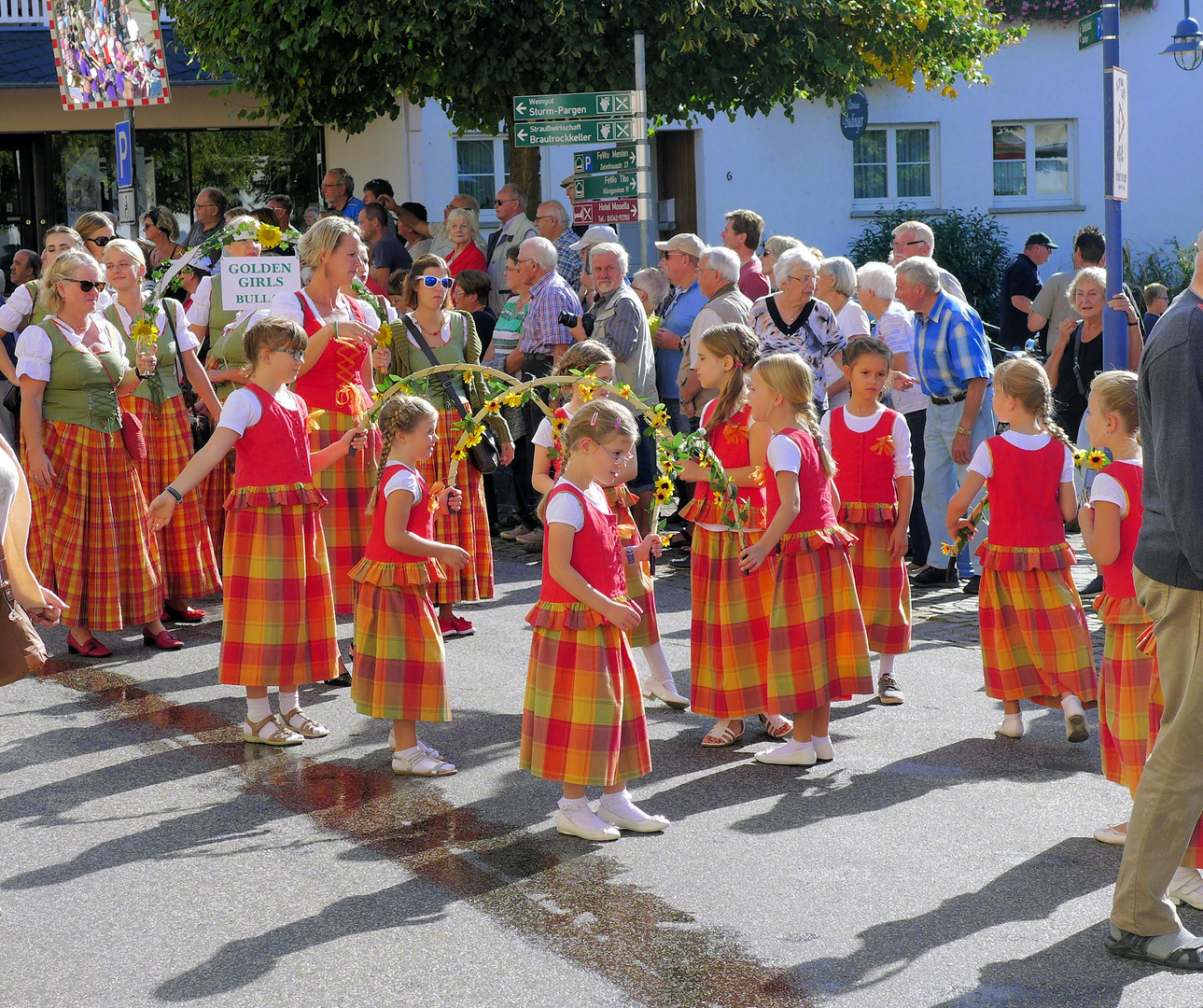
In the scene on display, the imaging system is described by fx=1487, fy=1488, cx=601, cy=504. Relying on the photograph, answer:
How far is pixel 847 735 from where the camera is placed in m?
6.34

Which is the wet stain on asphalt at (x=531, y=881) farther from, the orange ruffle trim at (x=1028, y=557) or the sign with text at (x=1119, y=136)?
the sign with text at (x=1119, y=136)

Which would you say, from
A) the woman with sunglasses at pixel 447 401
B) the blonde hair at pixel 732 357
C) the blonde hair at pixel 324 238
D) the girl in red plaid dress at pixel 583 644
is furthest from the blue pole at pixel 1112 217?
the girl in red plaid dress at pixel 583 644

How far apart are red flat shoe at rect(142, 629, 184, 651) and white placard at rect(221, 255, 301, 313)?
182cm

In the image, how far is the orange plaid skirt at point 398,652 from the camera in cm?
575

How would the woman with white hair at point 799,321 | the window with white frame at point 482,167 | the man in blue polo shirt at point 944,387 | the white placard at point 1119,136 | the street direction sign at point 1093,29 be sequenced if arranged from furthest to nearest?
the window with white frame at point 482,167
the man in blue polo shirt at point 944,387
the woman with white hair at point 799,321
the street direction sign at point 1093,29
the white placard at point 1119,136

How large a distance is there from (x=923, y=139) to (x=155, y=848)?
20.1 metres

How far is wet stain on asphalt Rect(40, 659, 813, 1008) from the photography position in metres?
3.95

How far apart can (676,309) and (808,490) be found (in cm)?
432

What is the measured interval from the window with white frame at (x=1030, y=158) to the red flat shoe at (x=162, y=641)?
18037 mm

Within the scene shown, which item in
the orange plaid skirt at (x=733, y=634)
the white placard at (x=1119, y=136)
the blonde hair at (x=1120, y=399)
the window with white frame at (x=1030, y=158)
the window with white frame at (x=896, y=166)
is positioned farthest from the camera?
the window with white frame at (x=1030, y=158)

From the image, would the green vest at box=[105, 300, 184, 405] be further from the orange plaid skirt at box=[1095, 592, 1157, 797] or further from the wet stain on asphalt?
the orange plaid skirt at box=[1095, 592, 1157, 797]

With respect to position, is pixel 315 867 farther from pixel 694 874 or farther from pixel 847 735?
pixel 847 735

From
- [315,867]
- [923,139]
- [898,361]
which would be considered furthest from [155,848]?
[923,139]

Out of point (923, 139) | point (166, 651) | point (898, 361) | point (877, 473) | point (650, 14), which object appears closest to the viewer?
point (877, 473)
